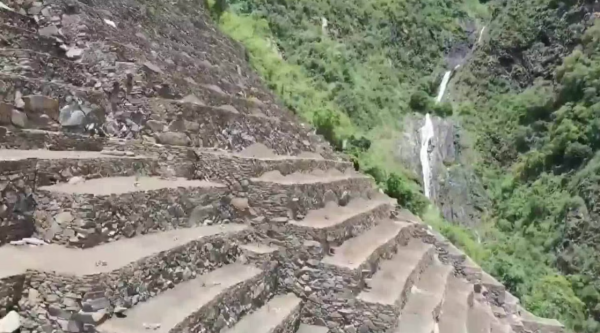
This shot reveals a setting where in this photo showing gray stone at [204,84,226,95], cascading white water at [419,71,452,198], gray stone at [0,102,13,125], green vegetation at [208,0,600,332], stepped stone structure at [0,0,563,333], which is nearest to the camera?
stepped stone structure at [0,0,563,333]

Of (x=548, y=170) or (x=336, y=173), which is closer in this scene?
(x=336, y=173)

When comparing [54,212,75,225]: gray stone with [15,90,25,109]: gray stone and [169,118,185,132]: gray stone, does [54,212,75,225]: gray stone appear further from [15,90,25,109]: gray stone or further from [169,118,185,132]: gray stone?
[169,118,185,132]: gray stone

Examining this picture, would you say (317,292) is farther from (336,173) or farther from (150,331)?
(336,173)

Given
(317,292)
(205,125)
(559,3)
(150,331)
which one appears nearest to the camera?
(150,331)

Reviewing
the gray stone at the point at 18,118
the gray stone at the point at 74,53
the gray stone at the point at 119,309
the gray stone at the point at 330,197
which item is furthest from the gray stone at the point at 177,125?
the gray stone at the point at 119,309

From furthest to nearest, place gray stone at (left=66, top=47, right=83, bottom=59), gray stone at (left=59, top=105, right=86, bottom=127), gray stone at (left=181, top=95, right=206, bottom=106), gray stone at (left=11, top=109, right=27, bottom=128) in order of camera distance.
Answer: gray stone at (left=181, top=95, right=206, bottom=106)
gray stone at (left=66, top=47, right=83, bottom=59)
gray stone at (left=59, top=105, right=86, bottom=127)
gray stone at (left=11, top=109, right=27, bottom=128)

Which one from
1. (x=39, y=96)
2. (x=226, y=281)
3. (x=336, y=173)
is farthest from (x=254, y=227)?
(x=336, y=173)

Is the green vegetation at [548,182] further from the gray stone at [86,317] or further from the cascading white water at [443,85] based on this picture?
the gray stone at [86,317]

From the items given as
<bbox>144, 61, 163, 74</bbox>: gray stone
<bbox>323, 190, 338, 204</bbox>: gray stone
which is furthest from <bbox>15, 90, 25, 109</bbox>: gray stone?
<bbox>323, 190, 338, 204</bbox>: gray stone
